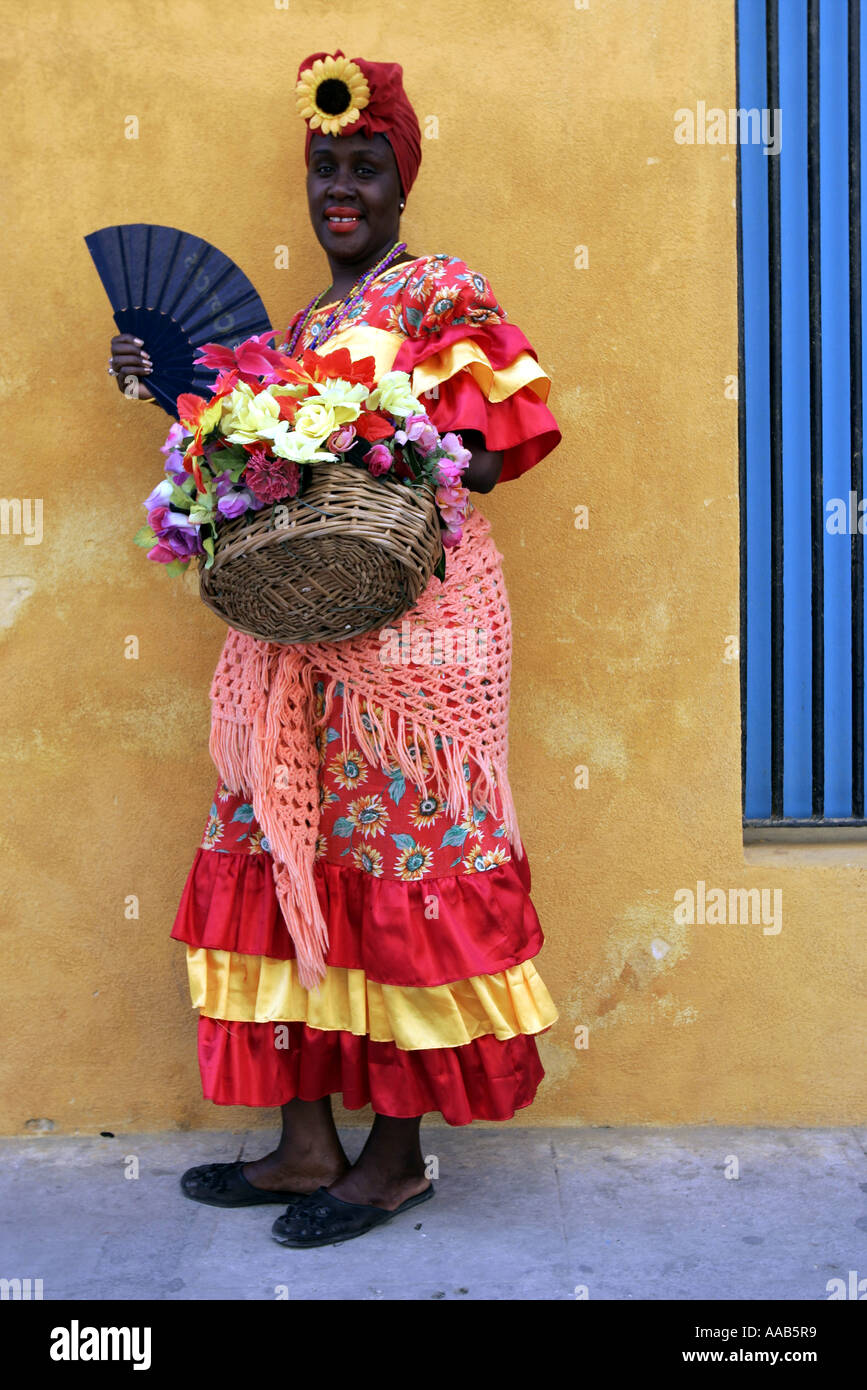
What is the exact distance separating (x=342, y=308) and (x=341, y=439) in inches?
22.9

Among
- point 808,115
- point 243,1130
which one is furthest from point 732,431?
point 243,1130

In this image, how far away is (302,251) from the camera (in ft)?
10.7

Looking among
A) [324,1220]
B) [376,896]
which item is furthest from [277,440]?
[324,1220]

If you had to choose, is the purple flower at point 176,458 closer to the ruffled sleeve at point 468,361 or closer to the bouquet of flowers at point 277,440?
the bouquet of flowers at point 277,440

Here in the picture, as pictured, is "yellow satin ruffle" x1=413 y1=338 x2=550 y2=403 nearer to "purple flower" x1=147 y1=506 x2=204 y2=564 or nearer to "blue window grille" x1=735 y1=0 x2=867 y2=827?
"purple flower" x1=147 y1=506 x2=204 y2=564

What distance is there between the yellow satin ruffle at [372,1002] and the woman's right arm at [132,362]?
4.21ft

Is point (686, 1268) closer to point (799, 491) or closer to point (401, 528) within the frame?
point (401, 528)

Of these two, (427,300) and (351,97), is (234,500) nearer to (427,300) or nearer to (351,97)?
(427,300)

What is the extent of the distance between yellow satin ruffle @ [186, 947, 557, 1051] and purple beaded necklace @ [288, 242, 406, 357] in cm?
138

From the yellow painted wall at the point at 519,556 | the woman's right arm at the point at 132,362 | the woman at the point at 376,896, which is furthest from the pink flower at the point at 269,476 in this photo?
the yellow painted wall at the point at 519,556

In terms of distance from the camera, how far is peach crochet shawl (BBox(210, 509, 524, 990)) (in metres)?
2.73

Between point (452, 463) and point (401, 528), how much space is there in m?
0.22

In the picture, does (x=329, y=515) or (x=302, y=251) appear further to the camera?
(x=302, y=251)

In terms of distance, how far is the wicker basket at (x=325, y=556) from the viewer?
2.32 metres
